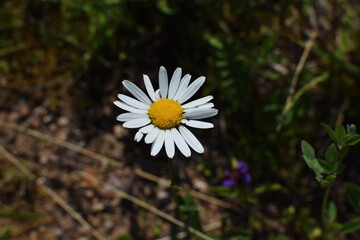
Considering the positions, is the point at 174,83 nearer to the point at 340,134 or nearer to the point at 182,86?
the point at 182,86

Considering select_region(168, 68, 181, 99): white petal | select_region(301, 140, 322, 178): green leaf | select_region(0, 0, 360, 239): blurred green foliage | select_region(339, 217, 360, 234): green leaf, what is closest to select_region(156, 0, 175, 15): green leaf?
select_region(0, 0, 360, 239): blurred green foliage

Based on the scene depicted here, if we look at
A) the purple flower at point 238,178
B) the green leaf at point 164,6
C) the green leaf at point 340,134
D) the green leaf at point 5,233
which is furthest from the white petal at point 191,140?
the green leaf at point 5,233

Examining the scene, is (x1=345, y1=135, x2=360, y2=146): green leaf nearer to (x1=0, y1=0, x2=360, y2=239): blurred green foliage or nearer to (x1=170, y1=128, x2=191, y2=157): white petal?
(x1=170, y1=128, x2=191, y2=157): white petal

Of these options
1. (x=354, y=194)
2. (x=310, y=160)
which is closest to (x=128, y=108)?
(x=310, y=160)

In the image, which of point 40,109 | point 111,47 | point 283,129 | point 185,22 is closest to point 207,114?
point 283,129

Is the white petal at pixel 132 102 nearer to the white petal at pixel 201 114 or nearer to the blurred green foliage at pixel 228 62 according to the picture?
the white petal at pixel 201 114
